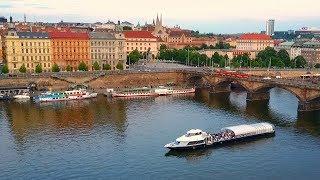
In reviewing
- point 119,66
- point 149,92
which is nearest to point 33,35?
point 119,66

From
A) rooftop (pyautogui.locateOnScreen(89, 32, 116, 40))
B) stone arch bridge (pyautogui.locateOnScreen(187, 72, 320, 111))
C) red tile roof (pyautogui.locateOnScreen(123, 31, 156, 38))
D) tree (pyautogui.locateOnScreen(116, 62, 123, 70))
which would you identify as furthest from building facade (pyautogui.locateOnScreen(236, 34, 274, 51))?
stone arch bridge (pyautogui.locateOnScreen(187, 72, 320, 111))

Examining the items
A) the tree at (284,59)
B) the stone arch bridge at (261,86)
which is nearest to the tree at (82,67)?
the stone arch bridge at (261,86)

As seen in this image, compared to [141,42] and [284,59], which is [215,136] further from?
[141,42]

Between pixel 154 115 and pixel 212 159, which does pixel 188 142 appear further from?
pixel 154 115

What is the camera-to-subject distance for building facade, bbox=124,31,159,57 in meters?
148

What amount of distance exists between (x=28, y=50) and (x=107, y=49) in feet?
65.6

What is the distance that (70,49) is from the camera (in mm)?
104688

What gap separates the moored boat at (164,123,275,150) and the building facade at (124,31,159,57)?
3827 inches

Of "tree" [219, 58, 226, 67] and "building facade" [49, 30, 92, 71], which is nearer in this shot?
"building facade" [49, 30, 92, 71]

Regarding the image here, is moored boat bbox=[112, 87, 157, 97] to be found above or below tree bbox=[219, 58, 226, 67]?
below

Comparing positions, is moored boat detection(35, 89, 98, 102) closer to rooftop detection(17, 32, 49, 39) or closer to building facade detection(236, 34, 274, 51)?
rooftop detection(17, 32, 49, 39)

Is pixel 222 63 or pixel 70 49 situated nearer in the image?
pixel 70 49

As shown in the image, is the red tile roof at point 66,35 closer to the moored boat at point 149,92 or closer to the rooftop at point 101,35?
the rooftop at point 101,35

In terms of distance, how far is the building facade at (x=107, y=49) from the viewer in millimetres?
108188
